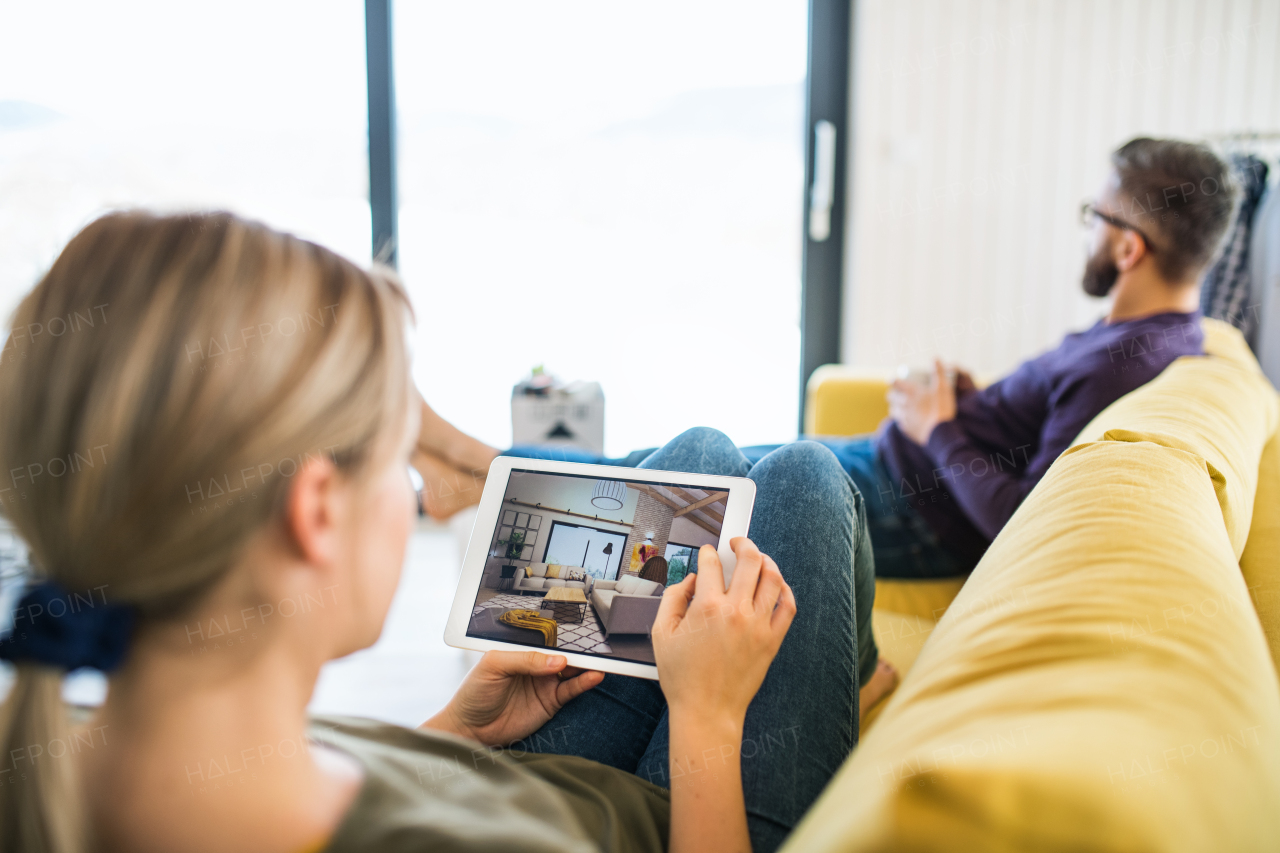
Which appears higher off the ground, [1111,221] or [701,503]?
[1111,221]

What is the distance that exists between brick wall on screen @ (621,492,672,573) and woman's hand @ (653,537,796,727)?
0.12m

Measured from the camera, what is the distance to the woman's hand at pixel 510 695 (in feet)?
2.55

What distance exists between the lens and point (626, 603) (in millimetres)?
804

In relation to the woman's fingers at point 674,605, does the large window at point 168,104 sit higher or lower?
higher

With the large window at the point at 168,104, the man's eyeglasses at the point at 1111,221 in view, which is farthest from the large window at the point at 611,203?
the man's eyeglasses at the point at 1111,221

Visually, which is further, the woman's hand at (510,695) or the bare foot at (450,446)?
the bare foot at (450,446)

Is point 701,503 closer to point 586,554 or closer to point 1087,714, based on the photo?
point 586,554

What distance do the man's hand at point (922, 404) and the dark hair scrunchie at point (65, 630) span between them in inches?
59.0

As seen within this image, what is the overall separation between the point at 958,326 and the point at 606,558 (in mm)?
2420

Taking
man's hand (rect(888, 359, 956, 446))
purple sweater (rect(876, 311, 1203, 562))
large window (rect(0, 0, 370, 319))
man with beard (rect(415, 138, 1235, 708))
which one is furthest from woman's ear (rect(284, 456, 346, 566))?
large window (rect(0, 0, 370, 319))

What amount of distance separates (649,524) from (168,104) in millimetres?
2913

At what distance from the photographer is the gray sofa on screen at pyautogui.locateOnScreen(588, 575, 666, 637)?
79 cm

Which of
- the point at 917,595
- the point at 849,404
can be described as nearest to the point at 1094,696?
the point at 917,595

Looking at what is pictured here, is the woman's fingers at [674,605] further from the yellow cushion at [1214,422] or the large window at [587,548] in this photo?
the yellow cushion at [1214,422]
